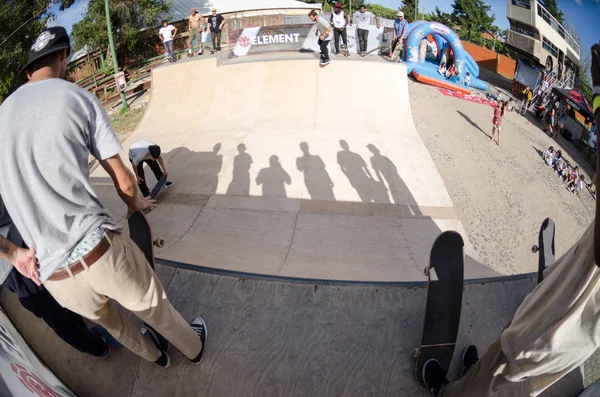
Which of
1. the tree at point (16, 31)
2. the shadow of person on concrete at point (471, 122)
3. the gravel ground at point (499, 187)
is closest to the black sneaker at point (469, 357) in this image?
the gravel ground at point (499, 187)

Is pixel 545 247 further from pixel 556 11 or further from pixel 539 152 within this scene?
pixel 539 152

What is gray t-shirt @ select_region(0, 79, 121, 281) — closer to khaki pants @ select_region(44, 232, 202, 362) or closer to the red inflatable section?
khaki pants @ select_region(44, 232, 202, 362)

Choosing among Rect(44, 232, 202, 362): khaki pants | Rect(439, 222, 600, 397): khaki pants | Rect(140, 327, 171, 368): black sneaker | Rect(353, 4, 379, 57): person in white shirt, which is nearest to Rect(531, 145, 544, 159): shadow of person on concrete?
Rect(353, 4, 379, 57): person in white shirt

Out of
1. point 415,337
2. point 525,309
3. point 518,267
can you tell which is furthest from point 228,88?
point 525,309

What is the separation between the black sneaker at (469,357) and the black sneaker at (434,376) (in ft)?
0.89

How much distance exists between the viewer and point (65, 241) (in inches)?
66.4

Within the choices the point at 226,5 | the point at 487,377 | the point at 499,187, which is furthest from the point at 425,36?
the point at 487,377

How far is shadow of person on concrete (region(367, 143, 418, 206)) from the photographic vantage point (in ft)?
23.4

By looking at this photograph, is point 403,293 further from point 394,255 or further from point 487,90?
point 487,90

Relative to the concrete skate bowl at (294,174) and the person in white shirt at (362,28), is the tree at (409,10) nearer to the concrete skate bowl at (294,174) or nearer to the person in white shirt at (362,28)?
the person in white shirt at (362,28)

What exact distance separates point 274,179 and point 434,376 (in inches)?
221

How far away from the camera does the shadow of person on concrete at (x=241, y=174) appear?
7.20m

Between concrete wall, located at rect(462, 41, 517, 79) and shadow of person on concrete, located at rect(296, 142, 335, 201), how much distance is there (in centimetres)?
2709

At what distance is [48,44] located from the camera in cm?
170
